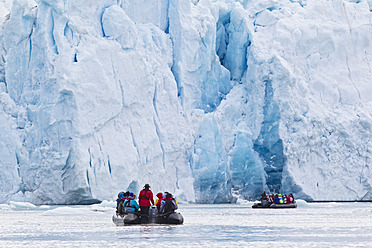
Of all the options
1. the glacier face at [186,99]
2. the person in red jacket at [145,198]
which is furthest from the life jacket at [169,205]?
the glacier face at [186,99]

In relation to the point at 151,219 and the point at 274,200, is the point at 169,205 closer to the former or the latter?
the point at 151,219

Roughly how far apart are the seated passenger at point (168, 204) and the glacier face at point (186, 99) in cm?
1193

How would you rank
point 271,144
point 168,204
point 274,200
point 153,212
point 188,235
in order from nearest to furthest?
point 188,235, point 168,204, point 153,212, point 274,200, point 271,144

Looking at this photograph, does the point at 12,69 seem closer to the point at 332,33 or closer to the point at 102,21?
the point at 102,21

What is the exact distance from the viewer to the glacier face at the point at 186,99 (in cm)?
2769

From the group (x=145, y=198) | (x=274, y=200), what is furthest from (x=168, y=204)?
(x=274, y=200)

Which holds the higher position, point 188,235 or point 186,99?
point 186,99

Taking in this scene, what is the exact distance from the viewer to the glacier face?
90.8ft

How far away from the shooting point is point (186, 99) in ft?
105

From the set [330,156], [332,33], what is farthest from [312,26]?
[330,156]

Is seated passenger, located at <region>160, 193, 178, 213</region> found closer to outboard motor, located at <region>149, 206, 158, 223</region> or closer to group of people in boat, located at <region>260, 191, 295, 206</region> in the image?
outboard motor, located at <region>149, 206, 158, 223</region>

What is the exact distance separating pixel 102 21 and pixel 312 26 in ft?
36.1

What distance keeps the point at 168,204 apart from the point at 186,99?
1699cm

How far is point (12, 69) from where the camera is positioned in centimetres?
2894
